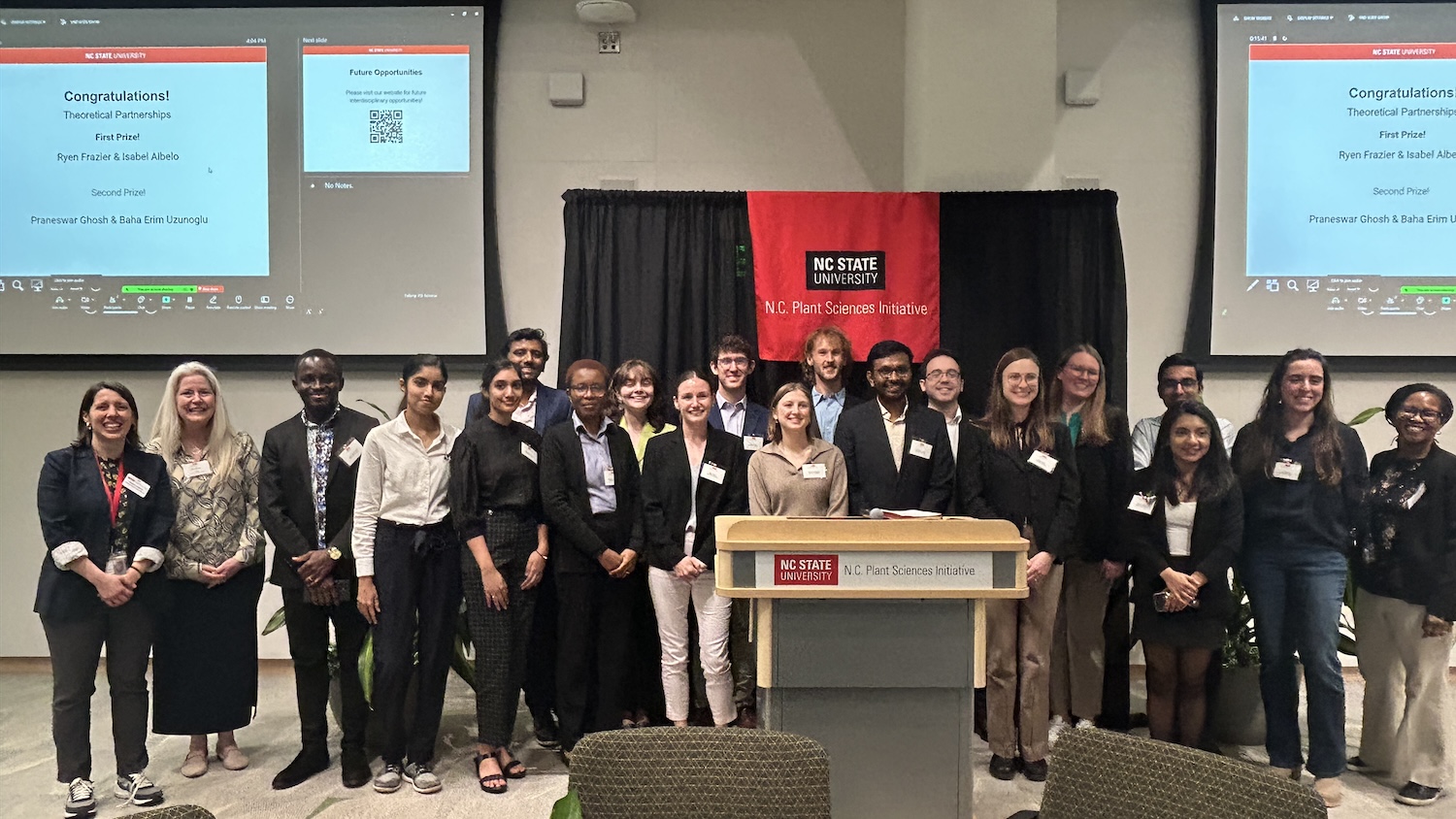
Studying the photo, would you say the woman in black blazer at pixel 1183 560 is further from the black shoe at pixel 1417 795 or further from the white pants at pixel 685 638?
the white pants at pixel 685 638

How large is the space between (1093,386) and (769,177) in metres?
1.95

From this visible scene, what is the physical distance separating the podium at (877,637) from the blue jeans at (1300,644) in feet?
4.69

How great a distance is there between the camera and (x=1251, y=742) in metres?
3.71

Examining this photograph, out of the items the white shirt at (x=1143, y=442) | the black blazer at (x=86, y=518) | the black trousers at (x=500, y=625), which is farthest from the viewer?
the white shirt at (x=1143, y=442)

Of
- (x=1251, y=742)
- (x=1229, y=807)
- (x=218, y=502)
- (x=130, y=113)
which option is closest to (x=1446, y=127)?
(x=1251, y=742)

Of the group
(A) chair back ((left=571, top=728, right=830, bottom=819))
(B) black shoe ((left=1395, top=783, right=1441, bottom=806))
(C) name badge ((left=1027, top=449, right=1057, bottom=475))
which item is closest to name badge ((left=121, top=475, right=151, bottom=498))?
(A) chair back ((left=571, top=728, right=830, bottom=819))

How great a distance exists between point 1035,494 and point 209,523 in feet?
9.45

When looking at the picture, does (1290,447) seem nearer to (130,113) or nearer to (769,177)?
(769,177)

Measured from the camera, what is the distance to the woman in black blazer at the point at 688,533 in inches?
131

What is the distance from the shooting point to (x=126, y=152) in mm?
4465

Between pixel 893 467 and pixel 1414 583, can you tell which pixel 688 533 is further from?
pixel 1414 583

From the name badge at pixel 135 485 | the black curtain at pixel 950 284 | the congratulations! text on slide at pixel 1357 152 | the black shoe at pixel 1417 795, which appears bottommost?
the black shoe at pixel 1417 795

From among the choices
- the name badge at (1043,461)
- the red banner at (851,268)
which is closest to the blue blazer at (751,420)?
the red banner at (851,268)

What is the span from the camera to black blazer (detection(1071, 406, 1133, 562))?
351 cm
